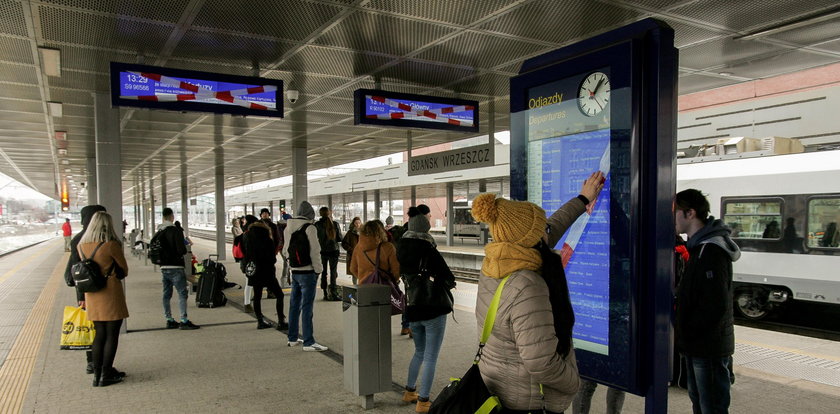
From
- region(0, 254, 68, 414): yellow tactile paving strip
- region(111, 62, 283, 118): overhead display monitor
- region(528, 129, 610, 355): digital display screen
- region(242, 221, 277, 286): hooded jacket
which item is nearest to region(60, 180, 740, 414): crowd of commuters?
region(528, 129, 610, 355): digital display screen

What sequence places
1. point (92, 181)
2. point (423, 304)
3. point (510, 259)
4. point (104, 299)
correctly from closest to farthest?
point (510, 259) < point (423, 304) < point (104, 299) < point (92, 181)

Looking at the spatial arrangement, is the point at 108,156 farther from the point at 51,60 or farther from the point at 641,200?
the point at 641,200

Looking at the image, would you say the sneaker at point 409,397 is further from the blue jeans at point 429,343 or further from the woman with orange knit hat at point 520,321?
the woman with orange knit hat at point 520,321

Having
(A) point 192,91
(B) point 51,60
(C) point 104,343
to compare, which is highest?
(B) point 51,60

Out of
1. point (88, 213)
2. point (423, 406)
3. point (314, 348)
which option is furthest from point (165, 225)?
point (423, 406)

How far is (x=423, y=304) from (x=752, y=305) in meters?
8.62

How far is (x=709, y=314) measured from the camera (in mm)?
3596

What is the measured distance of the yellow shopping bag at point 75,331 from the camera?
6695 millimetres

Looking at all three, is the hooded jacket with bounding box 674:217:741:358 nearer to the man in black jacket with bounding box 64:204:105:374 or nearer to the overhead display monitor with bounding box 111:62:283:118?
the overhead display monitor with bounding box 111:62:283:118

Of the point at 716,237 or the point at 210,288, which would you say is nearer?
the point at 716,237

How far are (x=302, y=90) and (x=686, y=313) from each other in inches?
298

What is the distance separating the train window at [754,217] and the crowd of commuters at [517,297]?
583 centimetres


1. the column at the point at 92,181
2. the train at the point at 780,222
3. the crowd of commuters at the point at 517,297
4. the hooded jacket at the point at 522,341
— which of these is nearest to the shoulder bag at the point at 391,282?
the crowd of commuters at the point at 517,297

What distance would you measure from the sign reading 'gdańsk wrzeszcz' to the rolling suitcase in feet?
14.9
